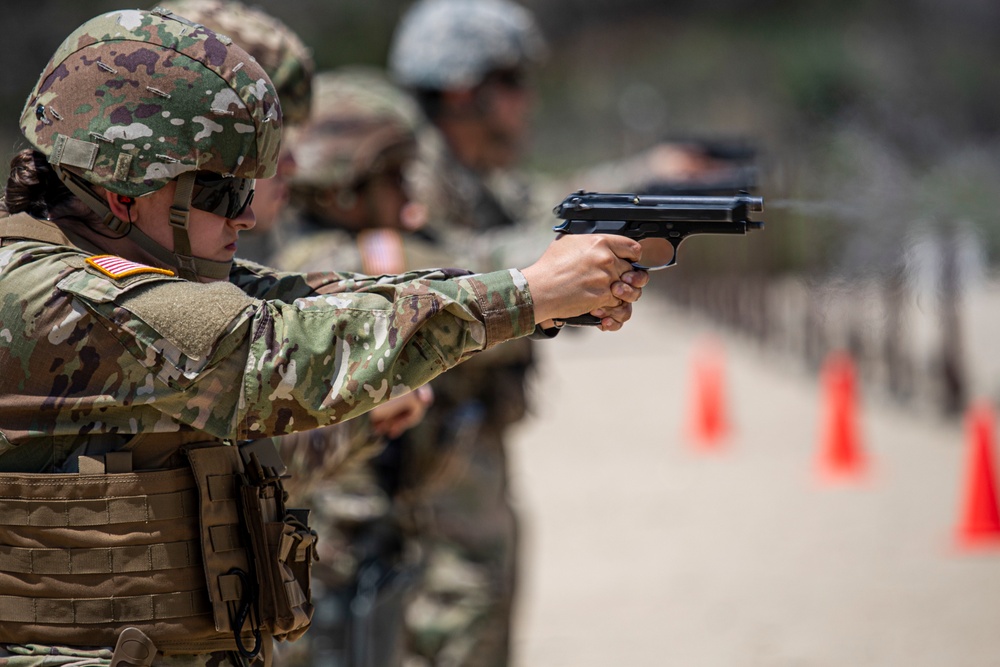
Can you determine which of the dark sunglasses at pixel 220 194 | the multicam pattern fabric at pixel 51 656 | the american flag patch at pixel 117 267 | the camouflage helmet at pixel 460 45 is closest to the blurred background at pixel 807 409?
the camouflage helmet at pixel 460 45

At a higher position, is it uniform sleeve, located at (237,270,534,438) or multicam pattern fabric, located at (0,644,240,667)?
uniform sleeve, located at (237,270,534,438)

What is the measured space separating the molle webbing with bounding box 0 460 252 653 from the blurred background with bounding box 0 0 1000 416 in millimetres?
684

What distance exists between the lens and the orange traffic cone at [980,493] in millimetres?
7059

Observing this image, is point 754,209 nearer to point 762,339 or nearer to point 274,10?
point 762,339

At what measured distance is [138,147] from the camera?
2.18 m

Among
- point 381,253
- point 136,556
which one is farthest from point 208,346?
point 381,253

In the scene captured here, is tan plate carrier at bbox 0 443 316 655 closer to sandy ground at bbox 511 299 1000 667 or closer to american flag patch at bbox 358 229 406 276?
american flag patch at bbox 358 229 406 276

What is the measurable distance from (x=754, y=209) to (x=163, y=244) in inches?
39.5

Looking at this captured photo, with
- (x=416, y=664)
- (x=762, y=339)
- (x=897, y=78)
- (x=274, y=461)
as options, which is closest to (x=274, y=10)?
(x=762, y=339)

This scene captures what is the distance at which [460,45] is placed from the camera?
17.8 feet

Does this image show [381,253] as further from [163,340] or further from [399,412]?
[163,340]

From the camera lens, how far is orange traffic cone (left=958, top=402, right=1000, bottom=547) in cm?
706

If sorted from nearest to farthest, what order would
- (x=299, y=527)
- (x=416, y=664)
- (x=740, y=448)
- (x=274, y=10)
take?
(x=299, y=527)
(x=416, y=664)
(x=740, y=448)
(x=274, y=10)

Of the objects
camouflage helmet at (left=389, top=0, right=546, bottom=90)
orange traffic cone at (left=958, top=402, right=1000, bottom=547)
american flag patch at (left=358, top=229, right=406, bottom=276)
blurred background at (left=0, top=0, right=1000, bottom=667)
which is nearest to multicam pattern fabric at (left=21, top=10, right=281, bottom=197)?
blurred background at (left=0, top=0, right=1000, bottom=667)
